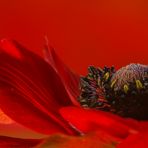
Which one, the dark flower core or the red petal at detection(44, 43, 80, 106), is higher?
the red petal at detection(44, 43, 80, 106)

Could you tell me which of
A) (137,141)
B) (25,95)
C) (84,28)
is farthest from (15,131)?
(84,28)

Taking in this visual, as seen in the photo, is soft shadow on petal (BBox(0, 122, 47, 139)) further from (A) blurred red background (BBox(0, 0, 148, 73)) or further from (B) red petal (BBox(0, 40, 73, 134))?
(A) blurred red background (BBox(0, 0, 148, 73))

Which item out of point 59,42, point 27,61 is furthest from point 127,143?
point 59,42

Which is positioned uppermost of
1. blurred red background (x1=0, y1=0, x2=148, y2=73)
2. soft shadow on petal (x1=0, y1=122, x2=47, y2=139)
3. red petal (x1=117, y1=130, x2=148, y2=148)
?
blurred red background (x1=0, y1=0, x2=148, y2=73)

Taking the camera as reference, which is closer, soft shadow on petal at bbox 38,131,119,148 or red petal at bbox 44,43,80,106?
soft shadow on petal at bbox 38,131,119,148

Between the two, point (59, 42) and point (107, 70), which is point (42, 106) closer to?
point (107, 70)

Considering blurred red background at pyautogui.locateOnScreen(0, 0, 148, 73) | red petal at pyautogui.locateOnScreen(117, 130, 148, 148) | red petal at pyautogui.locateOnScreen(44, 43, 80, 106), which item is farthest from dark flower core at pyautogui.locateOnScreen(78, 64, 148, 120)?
blurred red background at pyautogui.locateOnScreen(0, 0, 148, 73)
